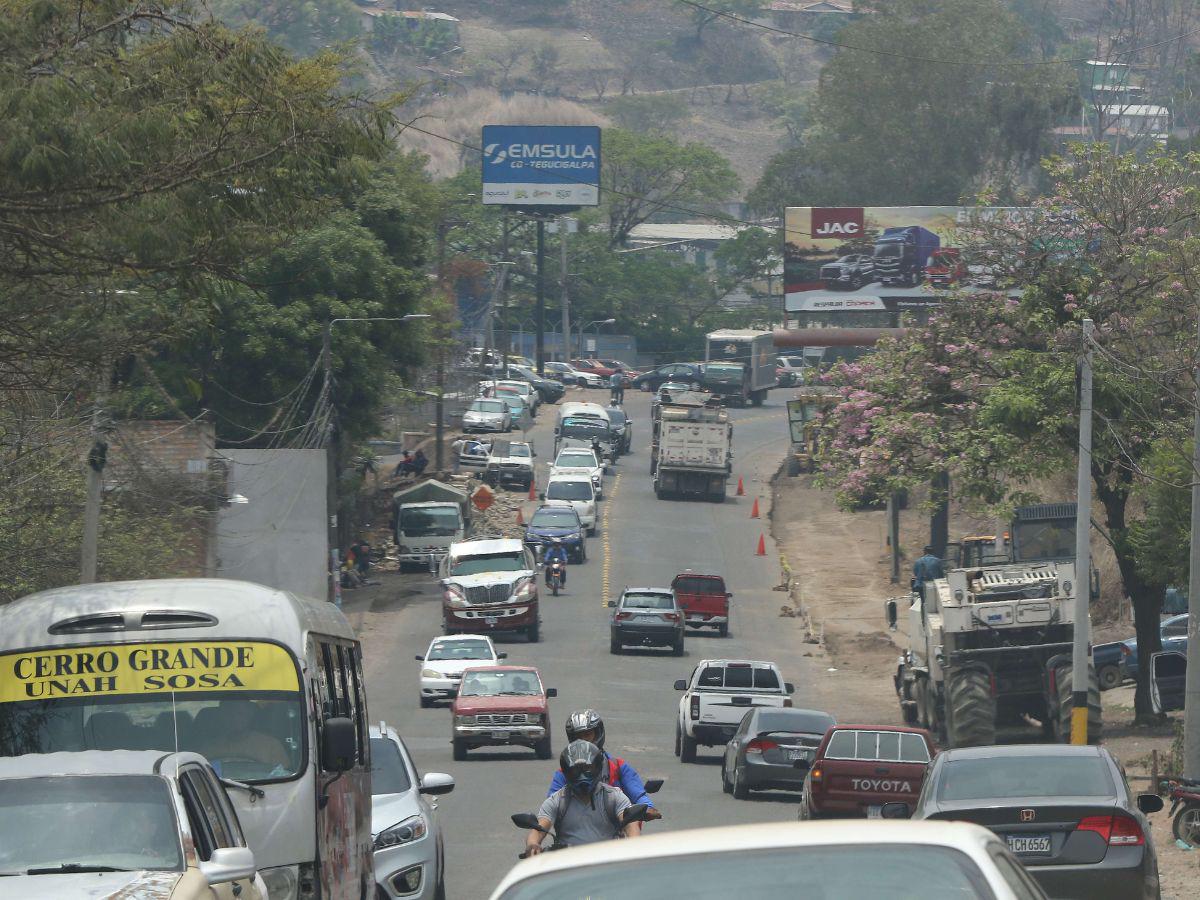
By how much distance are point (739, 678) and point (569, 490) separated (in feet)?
101

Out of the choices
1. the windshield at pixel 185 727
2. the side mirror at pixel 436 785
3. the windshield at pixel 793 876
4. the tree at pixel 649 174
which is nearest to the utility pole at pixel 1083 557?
the side mirror at pixel 436 785

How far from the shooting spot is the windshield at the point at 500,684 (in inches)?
1129

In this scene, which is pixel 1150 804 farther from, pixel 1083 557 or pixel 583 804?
pixel 1083 557

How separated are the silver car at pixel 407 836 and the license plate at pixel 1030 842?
4072mm

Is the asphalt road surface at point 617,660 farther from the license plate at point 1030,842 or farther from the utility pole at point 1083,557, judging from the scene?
the license plate at point 1030,842

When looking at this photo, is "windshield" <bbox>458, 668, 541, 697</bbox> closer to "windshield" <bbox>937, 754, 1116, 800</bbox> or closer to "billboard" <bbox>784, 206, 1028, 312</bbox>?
"windshield" <bbox>937, 754, 1116, 800</bbox>

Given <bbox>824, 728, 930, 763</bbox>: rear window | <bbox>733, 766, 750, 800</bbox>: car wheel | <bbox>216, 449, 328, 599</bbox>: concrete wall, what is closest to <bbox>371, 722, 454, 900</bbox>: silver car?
<bbox>824, 728, 930, 763</bbox>: rear window

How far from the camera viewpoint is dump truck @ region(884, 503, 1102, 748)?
1101 inches

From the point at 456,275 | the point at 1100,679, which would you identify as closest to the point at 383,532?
the point at 1100,679

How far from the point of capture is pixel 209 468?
143ft

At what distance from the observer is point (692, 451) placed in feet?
218

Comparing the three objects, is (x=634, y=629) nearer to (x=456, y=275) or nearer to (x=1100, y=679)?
(x=1100, y=679)

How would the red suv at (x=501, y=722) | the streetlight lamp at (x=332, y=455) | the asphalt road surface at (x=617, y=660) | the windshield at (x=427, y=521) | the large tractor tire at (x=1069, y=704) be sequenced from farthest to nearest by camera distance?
the windshield at (x=427, y=521)
the streetlight lamp at (x=332, y=455)
the red suv at (x=501, y=722)
the large tractor tire at (x=1069, y=704)
the asphalt road surface at (x=617, y=660)

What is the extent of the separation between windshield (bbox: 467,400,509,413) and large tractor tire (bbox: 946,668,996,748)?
1997 inches
